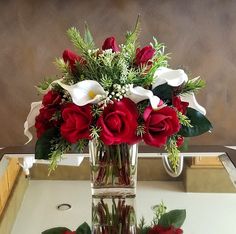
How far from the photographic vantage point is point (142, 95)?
3.34ft

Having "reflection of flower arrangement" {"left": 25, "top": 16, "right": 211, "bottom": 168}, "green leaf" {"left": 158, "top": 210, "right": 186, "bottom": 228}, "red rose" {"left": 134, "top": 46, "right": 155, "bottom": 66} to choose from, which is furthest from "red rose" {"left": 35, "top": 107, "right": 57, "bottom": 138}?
"green leaf" {"left": 158, "top": 210, "right": 186, "bottom": 228}

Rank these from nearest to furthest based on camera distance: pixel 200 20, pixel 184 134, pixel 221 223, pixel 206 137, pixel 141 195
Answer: pixel 184 134
pixel 221 223
pixel 141 195
pixel 200 20
pixel 206 137

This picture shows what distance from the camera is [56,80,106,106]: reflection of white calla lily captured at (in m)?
1.00

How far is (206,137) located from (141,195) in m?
0.96

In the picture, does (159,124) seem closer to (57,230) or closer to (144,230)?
(144,230)

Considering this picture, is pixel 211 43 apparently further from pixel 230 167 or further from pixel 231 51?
pixel 230 167

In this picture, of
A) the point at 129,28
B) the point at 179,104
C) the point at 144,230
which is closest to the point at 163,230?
the point at 144,230

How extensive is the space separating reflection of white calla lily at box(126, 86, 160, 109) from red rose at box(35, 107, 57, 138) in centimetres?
20

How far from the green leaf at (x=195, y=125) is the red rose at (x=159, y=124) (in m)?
0.10

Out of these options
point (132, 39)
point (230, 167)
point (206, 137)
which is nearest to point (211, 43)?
point (206, 137)

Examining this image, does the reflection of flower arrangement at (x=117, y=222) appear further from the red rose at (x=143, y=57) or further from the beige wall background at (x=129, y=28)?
the beige wall background at (x=129, y=28)

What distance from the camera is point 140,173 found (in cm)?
162

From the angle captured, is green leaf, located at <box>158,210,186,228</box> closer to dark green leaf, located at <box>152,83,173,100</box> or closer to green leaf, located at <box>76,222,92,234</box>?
green leaf, located at <box>76,222,92,234</box>

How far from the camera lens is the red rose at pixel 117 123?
1.00 metres
